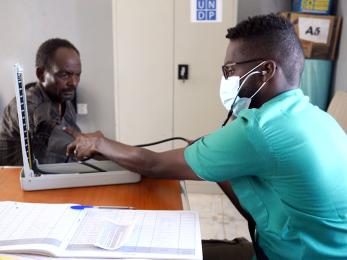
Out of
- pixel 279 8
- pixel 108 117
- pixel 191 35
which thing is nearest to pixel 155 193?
pixel 191 35

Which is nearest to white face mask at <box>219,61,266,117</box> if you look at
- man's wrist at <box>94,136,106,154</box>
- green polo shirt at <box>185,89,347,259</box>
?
green polo shirt at <box>185,89,347,259</box>

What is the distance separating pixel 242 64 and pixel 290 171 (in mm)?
360

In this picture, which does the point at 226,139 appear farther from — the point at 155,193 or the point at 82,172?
the point at 82,172

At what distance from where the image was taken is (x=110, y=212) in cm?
93

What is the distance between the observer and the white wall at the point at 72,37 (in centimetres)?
296

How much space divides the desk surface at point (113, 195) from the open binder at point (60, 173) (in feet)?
0.06

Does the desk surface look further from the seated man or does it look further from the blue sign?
the blue sign

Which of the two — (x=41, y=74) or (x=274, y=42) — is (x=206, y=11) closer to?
(x=41, y=74)

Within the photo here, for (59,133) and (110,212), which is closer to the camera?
(110,212)

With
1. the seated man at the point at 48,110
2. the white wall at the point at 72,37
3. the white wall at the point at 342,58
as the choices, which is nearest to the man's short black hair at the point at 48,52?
the seated man at the point at 48,110

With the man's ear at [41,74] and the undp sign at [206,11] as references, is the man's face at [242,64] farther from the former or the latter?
the undp sign at [206,11]

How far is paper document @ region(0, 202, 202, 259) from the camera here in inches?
29.4

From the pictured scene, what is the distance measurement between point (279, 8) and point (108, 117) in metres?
1.74

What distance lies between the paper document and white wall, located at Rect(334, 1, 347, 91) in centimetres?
205
